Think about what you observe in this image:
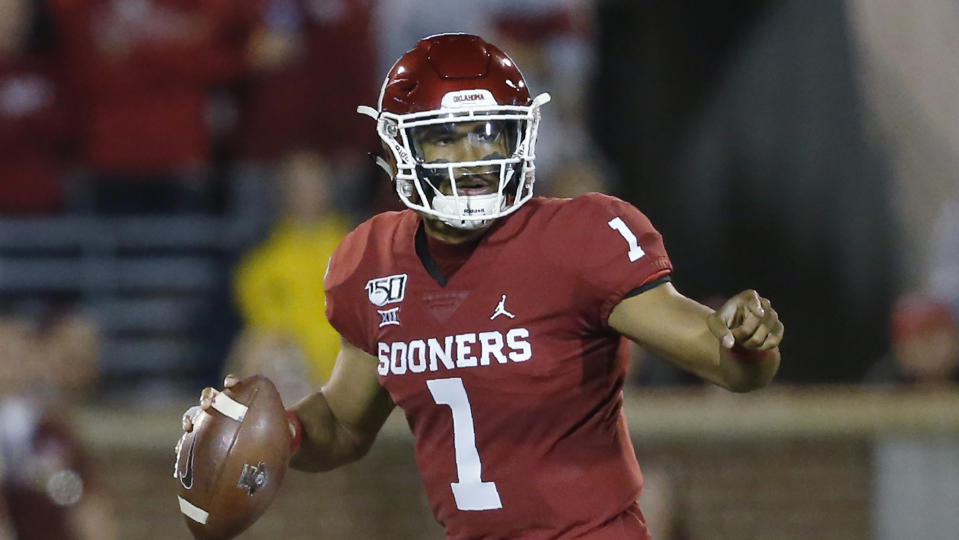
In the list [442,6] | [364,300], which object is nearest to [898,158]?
[442,6]

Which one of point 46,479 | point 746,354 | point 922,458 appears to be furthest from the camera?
point 922,458

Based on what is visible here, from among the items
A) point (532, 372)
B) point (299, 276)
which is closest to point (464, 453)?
point (532, 372)

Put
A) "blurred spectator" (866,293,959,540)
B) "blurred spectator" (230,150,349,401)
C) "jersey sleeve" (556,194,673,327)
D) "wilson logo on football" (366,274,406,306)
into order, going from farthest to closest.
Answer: "blurred spectator" (230,150,349,401), "blurred spectator" (866,293,959,540), "wilson logo on football" (366,274,406,306), "jersey sleeve" (556,194,673,327)

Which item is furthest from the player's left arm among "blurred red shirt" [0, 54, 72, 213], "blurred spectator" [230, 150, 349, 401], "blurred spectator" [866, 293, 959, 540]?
"blurred red shirt" [0, 54, 72, 213]

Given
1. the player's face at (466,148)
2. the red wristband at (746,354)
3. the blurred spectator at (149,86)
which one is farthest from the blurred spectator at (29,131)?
the red wristband at (746,354)

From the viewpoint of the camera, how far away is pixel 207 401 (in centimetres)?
330

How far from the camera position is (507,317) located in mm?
3111

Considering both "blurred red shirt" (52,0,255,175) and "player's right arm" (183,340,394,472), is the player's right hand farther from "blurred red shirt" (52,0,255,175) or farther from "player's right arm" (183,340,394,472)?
"blurred red shirt" (52,0,255,175)

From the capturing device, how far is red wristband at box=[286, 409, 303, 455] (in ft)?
11.1

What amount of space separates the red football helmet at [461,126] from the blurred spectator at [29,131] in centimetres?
377

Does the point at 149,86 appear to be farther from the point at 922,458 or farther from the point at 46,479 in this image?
the point at 922,458

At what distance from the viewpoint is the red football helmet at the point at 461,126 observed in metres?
3.12

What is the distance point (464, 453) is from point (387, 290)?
0.39 meters

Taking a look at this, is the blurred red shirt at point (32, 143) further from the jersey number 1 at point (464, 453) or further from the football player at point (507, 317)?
the jersey number 1 at point (464, 453)
